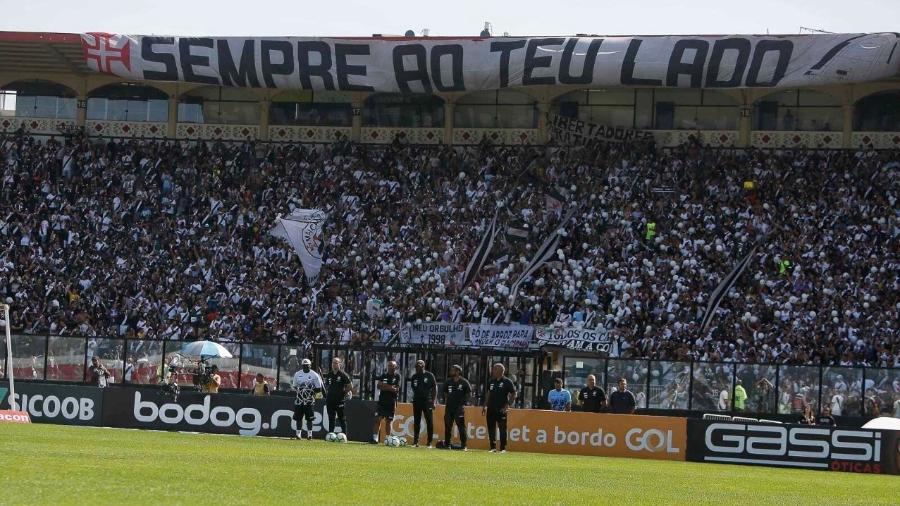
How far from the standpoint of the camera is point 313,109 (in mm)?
58938

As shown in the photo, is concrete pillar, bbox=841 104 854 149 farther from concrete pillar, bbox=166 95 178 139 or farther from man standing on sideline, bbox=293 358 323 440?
man standing on sideline, bbox=293 358 323 440

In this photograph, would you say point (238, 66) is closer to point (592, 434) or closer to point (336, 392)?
point (336, 392)

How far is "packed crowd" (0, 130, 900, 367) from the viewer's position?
147 feet

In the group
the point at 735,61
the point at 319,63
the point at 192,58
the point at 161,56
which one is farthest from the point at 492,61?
the point at 161,56

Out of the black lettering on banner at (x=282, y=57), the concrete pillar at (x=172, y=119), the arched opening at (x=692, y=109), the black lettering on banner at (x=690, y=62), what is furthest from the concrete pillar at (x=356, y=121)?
the black lettering on banner at (x=690, y=62)

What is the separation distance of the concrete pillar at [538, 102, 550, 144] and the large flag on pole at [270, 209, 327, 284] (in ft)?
30.4

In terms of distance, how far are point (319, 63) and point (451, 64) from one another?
505 centimetres

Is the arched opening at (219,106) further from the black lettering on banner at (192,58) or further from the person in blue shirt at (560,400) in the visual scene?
the person in blue shirt at (560,400)

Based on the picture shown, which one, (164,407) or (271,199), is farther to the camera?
(271,199)

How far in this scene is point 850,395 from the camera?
38.1m

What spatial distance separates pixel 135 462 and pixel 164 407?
644 inches

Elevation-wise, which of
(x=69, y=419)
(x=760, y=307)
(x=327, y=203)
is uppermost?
(x=327, y=203)

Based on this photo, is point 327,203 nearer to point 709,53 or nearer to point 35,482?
point 709,53

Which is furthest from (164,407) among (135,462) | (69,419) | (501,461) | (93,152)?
(93,152)
